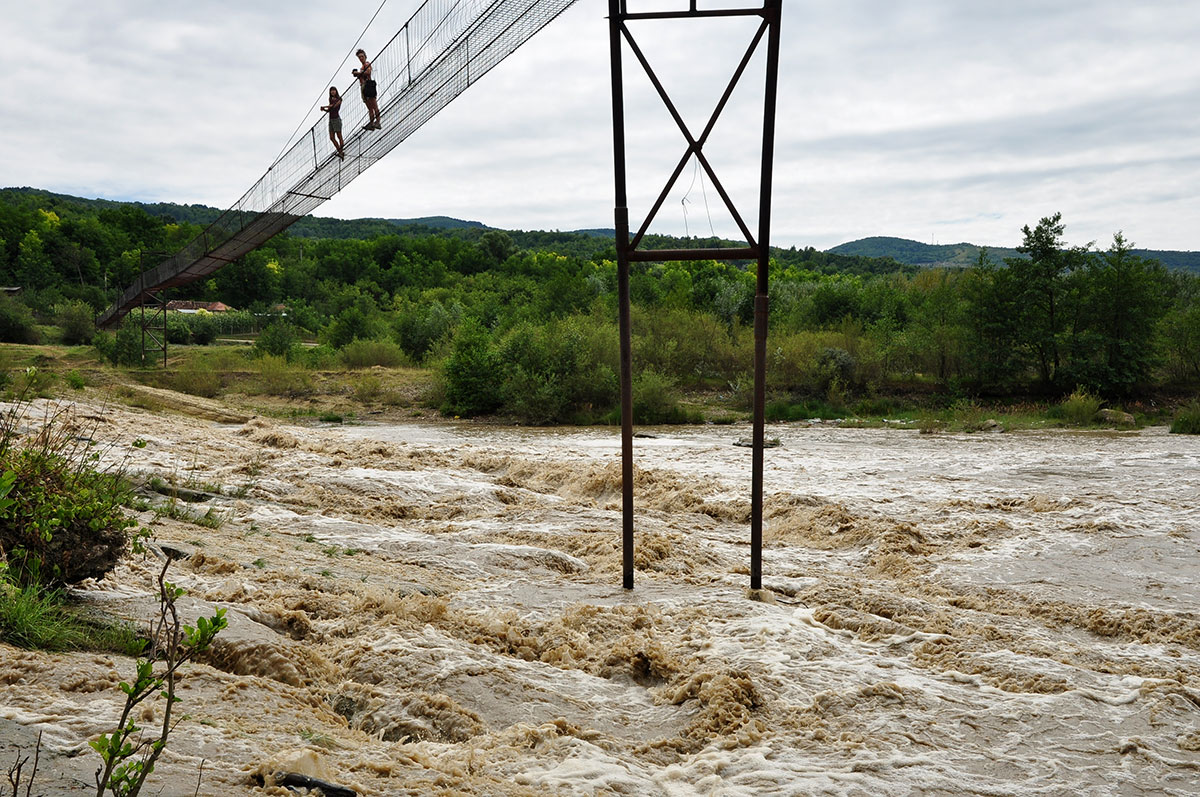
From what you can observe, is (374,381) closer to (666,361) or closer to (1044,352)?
(666,361)

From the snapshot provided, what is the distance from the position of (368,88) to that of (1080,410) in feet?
79.1

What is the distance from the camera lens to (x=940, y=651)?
6906 millimetres

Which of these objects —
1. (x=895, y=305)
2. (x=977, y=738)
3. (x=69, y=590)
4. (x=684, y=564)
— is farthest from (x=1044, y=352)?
(x=69, y=590)

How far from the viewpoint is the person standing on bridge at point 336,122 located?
17.1m

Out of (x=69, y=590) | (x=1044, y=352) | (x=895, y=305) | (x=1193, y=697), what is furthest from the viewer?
(x=895, y=305)

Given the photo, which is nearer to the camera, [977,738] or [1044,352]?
[977,738]

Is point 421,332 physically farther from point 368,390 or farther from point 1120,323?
point 1120,323

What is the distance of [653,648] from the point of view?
6.59 m

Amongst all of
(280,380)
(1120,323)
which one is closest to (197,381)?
(280,380)

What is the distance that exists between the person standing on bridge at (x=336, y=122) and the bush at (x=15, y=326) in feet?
Answer: 111

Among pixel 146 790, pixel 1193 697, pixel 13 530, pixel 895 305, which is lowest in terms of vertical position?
pixel 1193 697

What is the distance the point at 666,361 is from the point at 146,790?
32.2m

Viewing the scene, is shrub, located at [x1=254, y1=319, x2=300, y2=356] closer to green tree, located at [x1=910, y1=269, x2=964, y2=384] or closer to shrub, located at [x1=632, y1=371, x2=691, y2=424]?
shrub, located at [x1=632, y1=371, x2=691, y2=424]

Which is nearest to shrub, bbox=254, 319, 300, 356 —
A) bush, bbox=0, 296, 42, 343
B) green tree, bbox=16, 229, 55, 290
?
bush, bbox=0, 296, 42, 343
